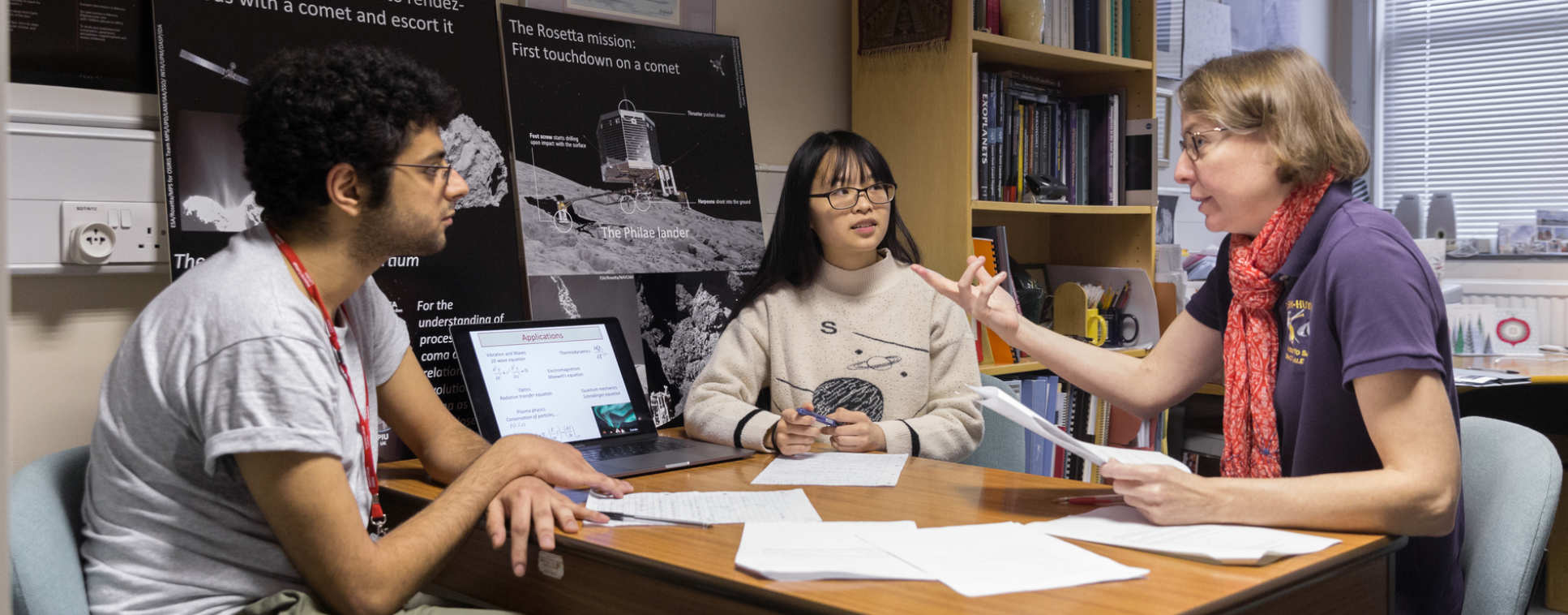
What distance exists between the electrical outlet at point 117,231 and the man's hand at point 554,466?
0.74 m

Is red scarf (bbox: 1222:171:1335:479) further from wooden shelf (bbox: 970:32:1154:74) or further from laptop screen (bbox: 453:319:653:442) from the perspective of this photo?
wooden shelf (bbox: 970:32:1154:74)

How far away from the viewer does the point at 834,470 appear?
181cm

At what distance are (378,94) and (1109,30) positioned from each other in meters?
2.19

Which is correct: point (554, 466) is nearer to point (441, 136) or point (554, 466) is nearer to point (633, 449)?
point (633, 449)

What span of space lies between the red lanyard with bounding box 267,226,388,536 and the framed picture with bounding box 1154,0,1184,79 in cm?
307

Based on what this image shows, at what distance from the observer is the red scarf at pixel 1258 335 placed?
1.59 m

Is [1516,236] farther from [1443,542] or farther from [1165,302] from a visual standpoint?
[1443,542]

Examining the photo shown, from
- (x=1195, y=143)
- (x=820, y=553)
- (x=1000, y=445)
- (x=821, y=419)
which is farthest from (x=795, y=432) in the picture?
(x=1195, y=143)

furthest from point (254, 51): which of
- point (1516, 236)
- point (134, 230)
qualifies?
point (1516, 236)

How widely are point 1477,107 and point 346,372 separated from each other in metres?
4.40

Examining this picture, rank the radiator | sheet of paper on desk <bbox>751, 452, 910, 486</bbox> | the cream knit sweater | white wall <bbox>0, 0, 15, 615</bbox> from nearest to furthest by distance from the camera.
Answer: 1. white wall <bbox>0, 0, 15, 615</bbox>
2. sheet of paper on desk <bbox>751, 452, 910, 486</bbox>
3. the cream knit sweater
4. the radiator

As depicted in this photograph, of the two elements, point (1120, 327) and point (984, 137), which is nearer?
point (984, 137)

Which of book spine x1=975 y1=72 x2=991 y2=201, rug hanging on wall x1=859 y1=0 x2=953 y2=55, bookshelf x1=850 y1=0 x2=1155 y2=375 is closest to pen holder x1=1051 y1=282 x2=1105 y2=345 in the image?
bookshelf x1=850 y1=0 x2=1155 y2=375

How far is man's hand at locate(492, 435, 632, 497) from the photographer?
158 cm
